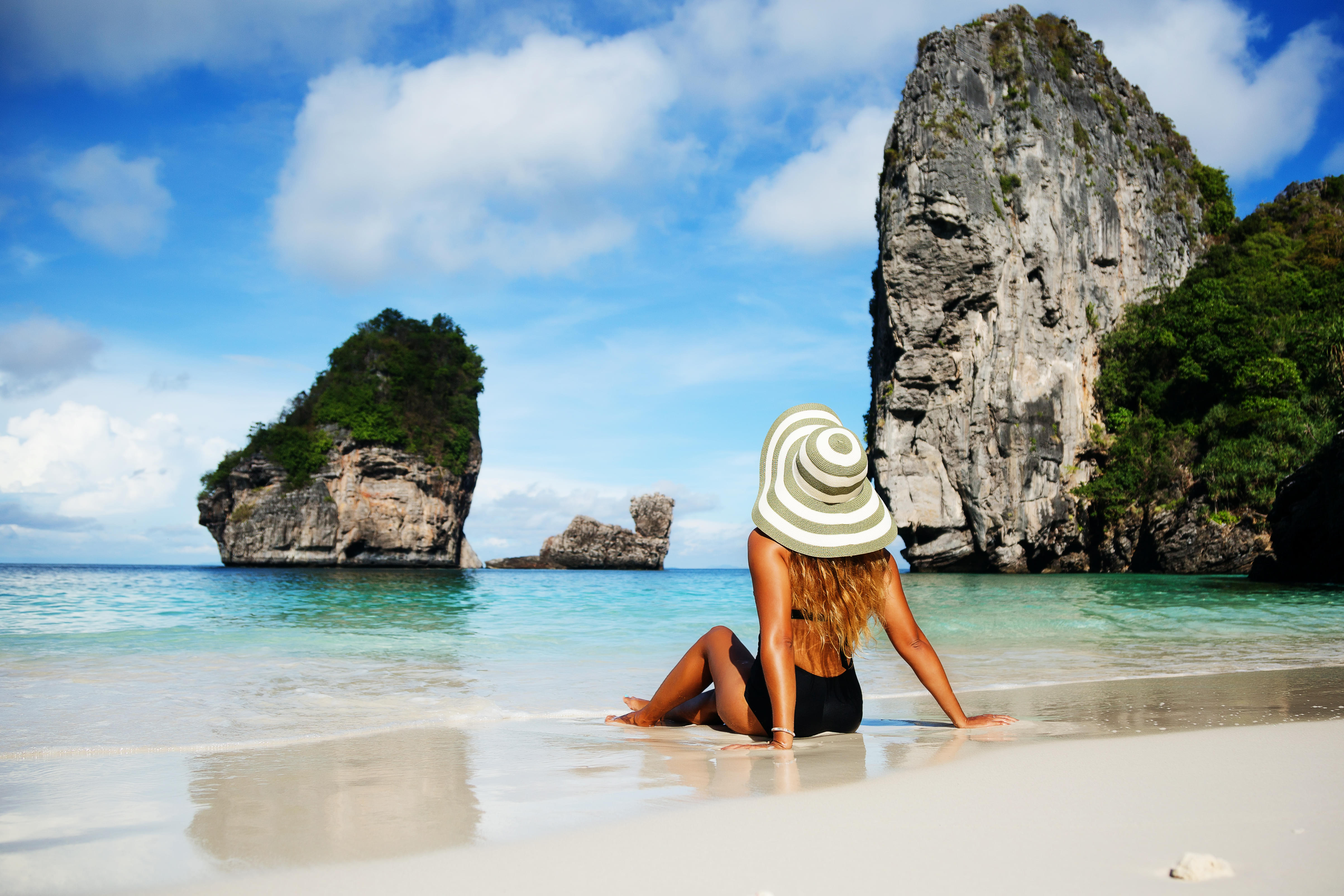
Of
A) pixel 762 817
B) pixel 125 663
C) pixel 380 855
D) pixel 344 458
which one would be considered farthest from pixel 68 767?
pixel 344 458

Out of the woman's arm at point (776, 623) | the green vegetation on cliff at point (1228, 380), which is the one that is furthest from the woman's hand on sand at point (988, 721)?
the green vegetation on cliff at point (1228, 380)

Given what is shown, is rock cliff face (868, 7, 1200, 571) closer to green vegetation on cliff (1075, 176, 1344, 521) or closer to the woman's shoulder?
green vegetation on cliff (1075, 176, 1344, 521)

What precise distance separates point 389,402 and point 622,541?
1969 centimetres

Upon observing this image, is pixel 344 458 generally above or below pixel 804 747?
above

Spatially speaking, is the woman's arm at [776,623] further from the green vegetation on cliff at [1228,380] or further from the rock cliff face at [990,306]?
the green vegetation on cliff at [1228,380]

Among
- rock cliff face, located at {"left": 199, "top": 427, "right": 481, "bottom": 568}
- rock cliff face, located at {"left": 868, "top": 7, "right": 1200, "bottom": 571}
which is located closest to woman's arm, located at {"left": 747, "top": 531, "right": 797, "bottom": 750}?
rock cliff face, located at {"left": 868, "top": 7, "right": 1200, "bottom": 571}

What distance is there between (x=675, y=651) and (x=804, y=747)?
4.85m

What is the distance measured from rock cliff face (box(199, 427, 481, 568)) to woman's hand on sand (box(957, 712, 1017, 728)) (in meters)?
49.8

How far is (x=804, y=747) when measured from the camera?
131 inches

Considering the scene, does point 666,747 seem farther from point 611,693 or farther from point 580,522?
point 580,522

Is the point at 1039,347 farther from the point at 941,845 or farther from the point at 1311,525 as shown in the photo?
the point at 941,845

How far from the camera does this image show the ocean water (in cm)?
452

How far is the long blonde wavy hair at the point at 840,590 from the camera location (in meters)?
3.25

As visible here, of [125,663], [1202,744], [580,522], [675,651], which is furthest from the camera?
[580,522]
